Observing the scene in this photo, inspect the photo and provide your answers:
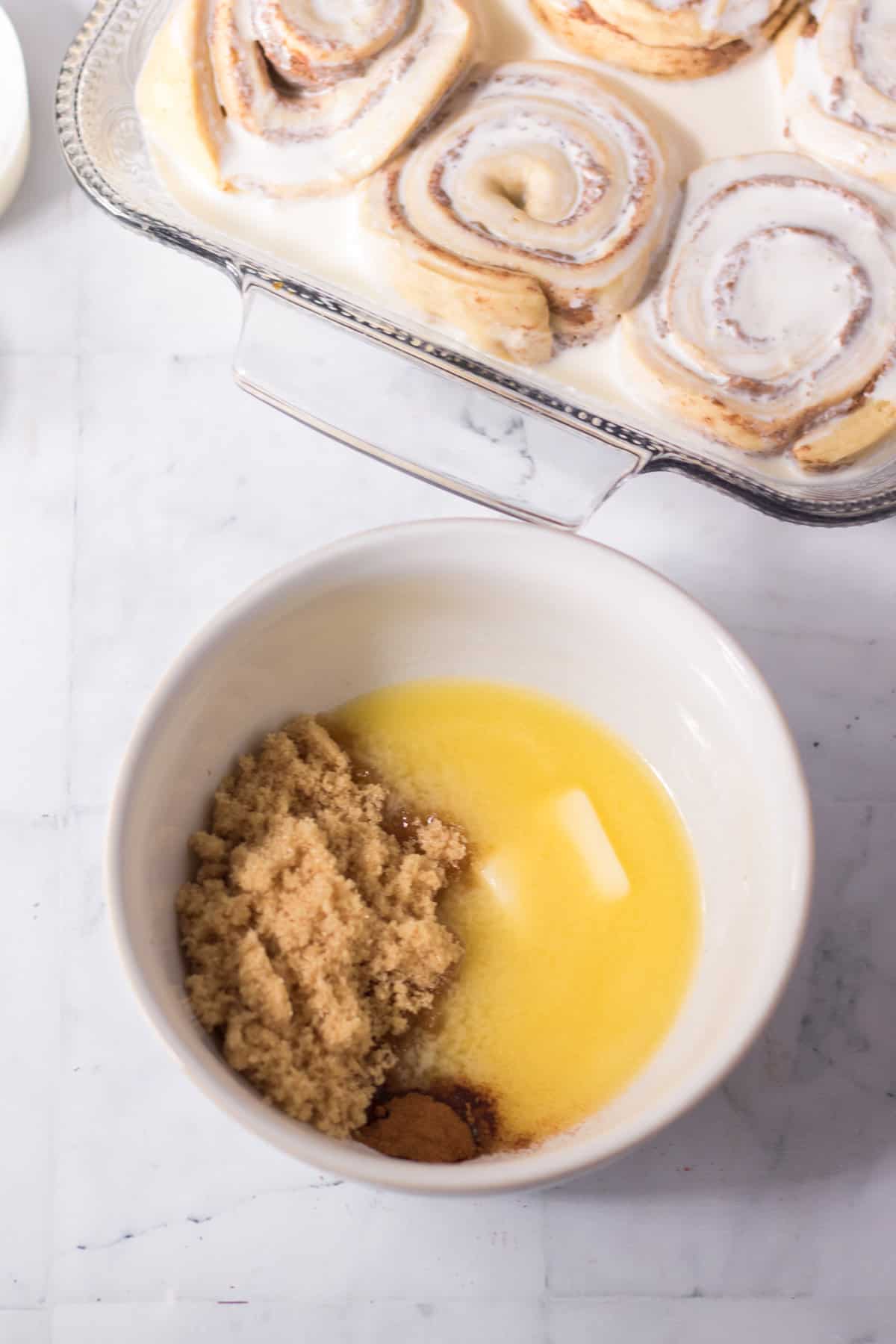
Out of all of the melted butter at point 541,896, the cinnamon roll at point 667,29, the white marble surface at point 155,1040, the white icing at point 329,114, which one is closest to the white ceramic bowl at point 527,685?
the melted butter at point 541,896

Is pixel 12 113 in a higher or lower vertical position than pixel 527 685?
A: higher

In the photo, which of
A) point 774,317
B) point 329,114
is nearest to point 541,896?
point 774,317

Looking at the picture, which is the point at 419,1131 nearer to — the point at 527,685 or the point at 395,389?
the point at 527,685

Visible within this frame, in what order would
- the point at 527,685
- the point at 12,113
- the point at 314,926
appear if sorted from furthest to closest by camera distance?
1. the point at 12,113
2. the point at 527,685
3. the point at 314,926

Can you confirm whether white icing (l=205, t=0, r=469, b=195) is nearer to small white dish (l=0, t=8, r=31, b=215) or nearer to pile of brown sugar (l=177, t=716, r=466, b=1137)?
small white dish (l=0, t=8, r=31, b=215)

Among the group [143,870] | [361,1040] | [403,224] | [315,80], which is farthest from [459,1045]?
[315,80]

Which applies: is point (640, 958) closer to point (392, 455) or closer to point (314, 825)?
point (314, 825)
